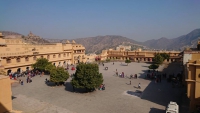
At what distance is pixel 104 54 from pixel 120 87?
2952 cm

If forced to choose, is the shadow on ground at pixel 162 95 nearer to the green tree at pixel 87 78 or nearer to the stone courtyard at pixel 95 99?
the stone courtyard at pixel 95 99

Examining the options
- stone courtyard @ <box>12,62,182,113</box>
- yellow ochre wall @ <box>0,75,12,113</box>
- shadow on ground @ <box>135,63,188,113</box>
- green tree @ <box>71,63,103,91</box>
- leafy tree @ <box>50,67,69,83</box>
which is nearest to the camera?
yellow ochre wall @ <box>0,75,12,113</box>

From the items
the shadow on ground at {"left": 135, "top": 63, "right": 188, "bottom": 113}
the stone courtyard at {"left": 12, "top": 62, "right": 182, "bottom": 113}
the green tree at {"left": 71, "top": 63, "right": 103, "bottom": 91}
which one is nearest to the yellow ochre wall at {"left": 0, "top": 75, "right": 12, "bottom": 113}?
the stone courtyard at {"left": 12, "top": 62, "right": 182, "bottom": 113}

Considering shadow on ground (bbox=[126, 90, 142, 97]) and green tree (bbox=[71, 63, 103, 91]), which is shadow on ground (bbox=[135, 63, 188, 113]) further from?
green tree (bbox=[71, 63, 103, 91])

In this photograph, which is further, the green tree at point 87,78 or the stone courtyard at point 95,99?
the green tree at point 87,78

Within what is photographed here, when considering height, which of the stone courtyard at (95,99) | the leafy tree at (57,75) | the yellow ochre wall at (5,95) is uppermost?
the yellow ochre wall at (5,95)

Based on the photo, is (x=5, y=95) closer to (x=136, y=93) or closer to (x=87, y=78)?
(x=87, y=78)

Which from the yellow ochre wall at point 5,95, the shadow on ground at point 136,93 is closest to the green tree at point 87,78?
the shadow on ground at point 136,93

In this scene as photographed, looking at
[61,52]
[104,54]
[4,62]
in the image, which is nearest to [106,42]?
[104,54]

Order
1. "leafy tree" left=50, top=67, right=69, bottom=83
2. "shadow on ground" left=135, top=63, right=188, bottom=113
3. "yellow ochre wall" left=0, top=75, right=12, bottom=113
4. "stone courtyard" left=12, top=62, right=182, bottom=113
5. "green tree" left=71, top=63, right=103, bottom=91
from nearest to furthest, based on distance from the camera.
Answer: "yellow ochre wall" left=0, top=75, right=12, bottom=113 < "stone courtyard" left=12, top=62, right=182, bottom=113 < "shadow on ground" left=135, top=63, right=188, bottom=113 < "green tree" left=71, top=63, right=103, bottom=91 < "leafy tree" left=50, top=67, right=69, bottom=83

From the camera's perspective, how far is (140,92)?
17453 mm

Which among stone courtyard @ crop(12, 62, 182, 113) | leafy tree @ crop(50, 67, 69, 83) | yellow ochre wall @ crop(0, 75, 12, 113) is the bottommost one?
stone courtyard @ crop(12, 62, 182, 113)

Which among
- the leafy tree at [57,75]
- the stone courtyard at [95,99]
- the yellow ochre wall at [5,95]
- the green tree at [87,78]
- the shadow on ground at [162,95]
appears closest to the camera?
the yellow ochre wall at [5,95]

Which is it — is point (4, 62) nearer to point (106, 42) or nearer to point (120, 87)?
point (120, 87)
